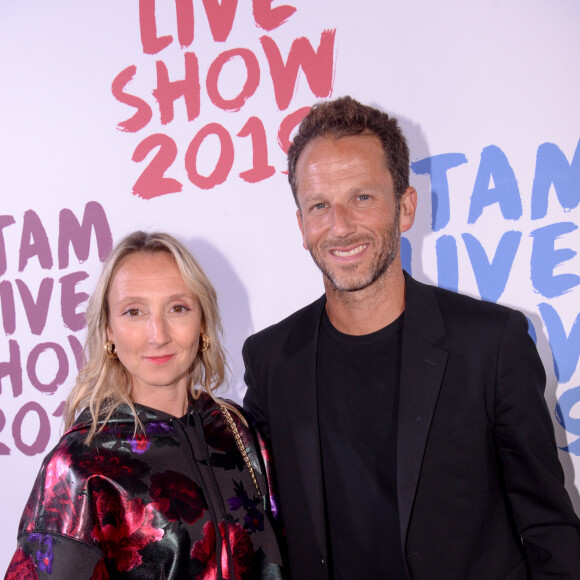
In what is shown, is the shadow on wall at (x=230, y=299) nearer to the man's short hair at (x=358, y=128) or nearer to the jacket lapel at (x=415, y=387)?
the man's short hair at (x=358, y=128)

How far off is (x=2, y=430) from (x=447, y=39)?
220 cm

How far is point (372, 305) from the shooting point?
1.59 metres

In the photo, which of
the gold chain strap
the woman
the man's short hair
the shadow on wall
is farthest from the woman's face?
the shadow on wall

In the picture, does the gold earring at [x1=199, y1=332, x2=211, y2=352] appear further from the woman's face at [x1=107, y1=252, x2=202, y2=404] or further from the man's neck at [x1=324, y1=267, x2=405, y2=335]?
the man's neck at [x1=324, y1=267, x2=405, y2=335]

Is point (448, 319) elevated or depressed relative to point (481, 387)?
elevated

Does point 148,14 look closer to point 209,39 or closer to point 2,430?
point 209,39

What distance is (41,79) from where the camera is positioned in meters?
2.46

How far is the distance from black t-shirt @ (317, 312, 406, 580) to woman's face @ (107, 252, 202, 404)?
0.37 meters

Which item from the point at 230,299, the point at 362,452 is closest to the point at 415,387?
the point at 362,452

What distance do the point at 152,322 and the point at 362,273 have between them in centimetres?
52

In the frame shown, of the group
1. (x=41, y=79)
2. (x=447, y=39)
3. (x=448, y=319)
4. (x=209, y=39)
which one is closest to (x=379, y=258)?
(x=448, y=319)

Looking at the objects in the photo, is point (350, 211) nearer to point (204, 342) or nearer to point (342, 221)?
point (342, 221)

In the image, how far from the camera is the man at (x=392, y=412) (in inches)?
56.0

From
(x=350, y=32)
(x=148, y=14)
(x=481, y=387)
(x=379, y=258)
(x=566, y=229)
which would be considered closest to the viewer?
(x=481, y=387)
